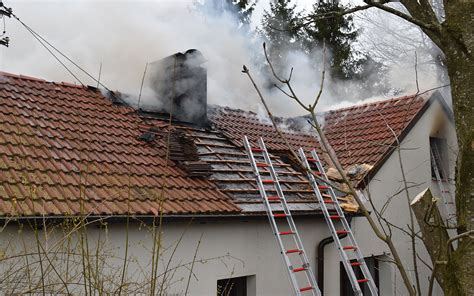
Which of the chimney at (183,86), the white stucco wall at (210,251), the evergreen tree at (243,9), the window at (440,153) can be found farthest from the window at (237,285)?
the evergreen tree at (243,9)

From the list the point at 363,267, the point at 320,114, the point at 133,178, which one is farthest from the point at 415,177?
the point at 133,178

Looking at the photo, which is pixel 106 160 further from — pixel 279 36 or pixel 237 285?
pixel 279 36

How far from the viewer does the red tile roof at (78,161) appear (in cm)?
484

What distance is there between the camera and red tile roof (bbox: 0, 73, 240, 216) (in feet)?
15.9

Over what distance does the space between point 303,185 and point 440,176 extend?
438cm

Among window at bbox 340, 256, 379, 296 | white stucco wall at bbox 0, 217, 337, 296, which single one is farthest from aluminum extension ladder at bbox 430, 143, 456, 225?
white stucco wall at bbox 0, 217, 337, 296

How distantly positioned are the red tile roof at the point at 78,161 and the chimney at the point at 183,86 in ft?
3.24

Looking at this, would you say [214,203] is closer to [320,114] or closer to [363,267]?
[363,267]

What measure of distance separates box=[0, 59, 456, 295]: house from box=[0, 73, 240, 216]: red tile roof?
0.06ft

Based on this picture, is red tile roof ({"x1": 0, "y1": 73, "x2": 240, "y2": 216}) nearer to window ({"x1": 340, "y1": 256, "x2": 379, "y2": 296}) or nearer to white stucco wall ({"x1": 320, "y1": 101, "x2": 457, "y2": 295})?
window ({"x1": 340, "y1": 256, "x2": 379, "y2": 296})

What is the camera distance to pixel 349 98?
23.0m

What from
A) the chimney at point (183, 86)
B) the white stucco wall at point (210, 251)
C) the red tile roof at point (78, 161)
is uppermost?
the chimney at point (183, 86)

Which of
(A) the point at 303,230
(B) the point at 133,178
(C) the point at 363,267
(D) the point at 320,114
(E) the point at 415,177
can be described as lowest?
(C) the point at 363,267

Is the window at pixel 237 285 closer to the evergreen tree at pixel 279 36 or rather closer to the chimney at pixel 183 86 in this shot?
the chimney at pixel 183 86
